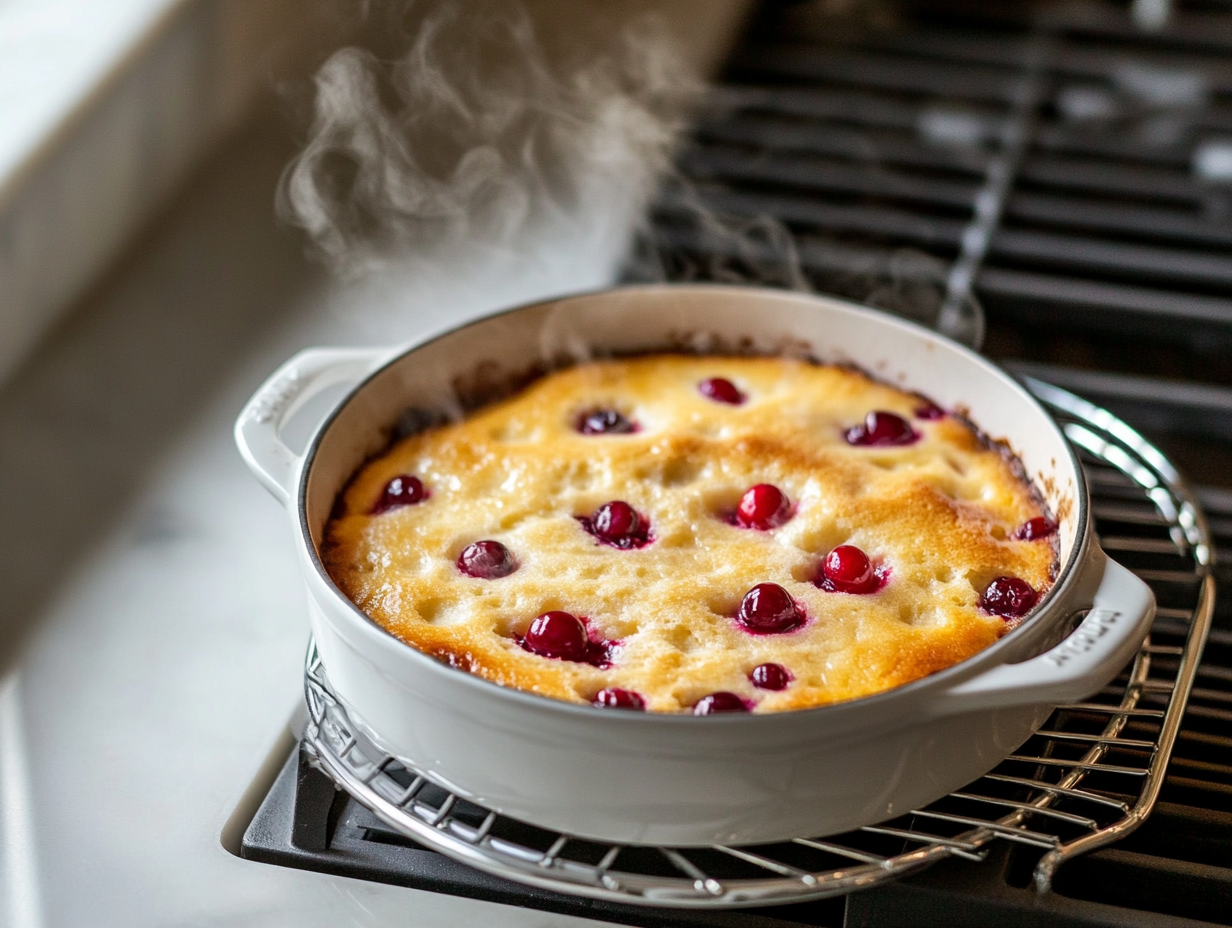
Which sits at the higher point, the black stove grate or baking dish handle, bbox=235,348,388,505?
baking dish handle, bbox=235,348,388,505

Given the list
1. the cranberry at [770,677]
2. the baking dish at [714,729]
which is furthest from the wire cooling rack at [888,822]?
the cranberry at [770,677]

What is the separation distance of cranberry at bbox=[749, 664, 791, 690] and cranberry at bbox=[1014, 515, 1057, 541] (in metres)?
0.37

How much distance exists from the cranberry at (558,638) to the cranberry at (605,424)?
38 centimetres

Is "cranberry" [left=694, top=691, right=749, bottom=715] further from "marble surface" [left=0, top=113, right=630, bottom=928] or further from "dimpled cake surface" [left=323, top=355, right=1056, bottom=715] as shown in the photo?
"marble surface" [left=0, top=113, right=630, bottom=928]

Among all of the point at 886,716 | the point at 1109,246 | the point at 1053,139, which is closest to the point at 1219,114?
the point at 1053,139

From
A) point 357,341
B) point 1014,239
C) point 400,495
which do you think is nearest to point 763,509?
point 400,495

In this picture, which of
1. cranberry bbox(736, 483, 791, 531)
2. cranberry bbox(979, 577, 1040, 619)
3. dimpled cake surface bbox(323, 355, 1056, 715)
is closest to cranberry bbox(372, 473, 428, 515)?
dimpled cake surface bbox(323, 355, 1056, 715)

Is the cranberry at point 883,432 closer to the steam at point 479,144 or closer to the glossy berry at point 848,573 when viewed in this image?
the glossy berry at point 848,573

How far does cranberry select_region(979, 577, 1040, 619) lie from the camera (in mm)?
1201

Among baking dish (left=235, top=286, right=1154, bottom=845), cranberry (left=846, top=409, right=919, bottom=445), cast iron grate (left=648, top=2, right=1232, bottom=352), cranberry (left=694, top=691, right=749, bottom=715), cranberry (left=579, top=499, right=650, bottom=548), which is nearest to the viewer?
baking dish (left=235, top=286, right=1154, bottom=845)

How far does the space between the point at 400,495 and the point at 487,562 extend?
6.9 inches

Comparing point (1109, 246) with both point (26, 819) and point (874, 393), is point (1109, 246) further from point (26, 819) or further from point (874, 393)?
point (26, 819)

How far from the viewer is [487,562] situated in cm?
123

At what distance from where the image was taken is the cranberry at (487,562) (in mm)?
1233
